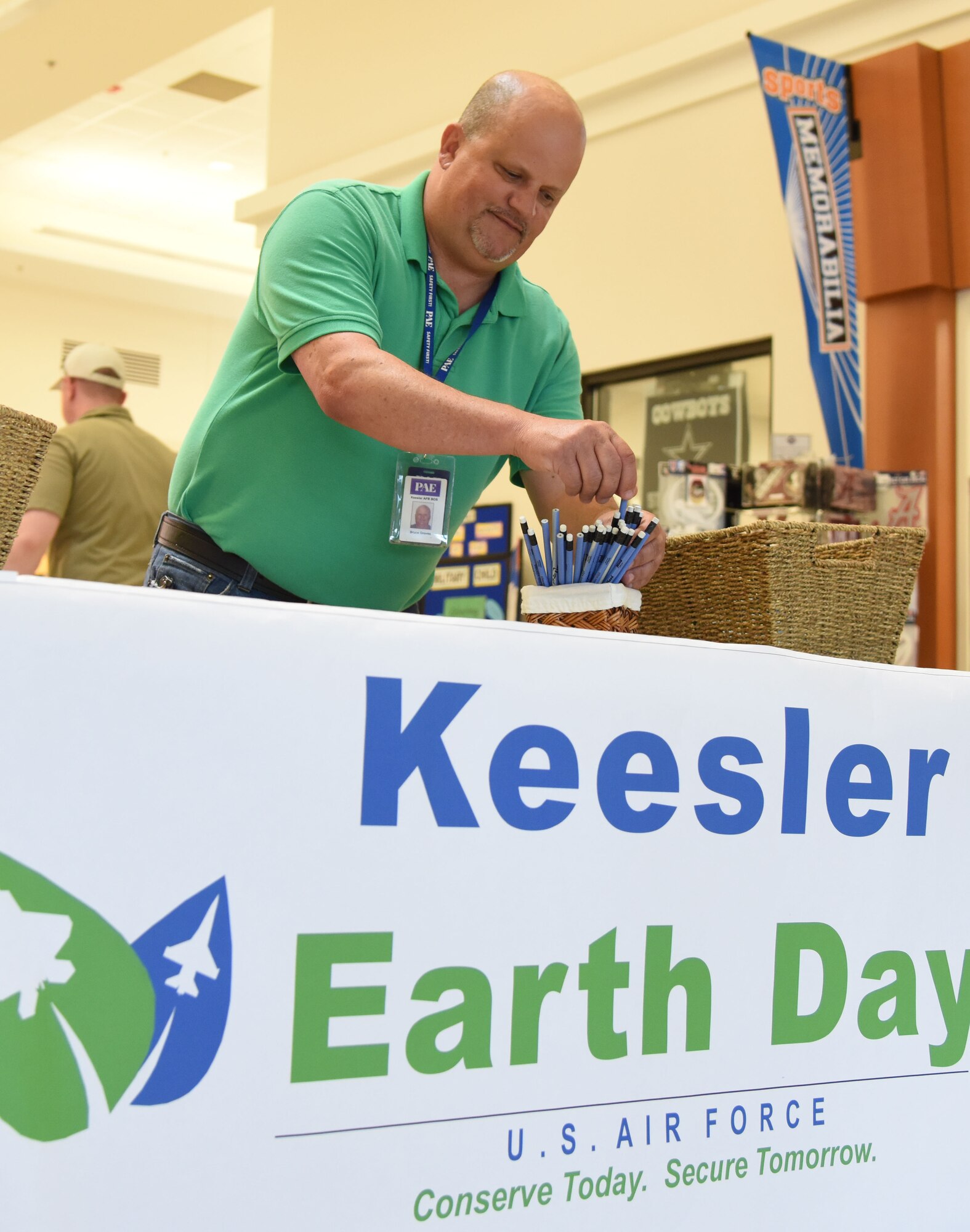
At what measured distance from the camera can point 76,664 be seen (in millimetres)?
1111

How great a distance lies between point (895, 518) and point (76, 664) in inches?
117

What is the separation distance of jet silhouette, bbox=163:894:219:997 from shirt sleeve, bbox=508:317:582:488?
0.96m

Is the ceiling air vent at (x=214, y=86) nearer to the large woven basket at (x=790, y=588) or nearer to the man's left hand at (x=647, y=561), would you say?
the large woven basket at (x=790, y=588)

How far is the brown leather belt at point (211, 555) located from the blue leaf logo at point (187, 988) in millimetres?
617

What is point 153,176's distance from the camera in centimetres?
926

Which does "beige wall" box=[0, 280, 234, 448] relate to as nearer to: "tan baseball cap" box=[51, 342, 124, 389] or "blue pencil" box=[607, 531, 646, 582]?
"tan baseball cap" box=[51, 342, 124, 389]

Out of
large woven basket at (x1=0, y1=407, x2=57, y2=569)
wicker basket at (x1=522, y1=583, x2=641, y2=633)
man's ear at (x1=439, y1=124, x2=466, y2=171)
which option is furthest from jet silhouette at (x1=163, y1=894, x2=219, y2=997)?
man's ear at (x1=439, y1=124, x2=466, y2=171)

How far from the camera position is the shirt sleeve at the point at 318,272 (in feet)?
5.09

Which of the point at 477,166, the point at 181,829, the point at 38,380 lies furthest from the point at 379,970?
the point at 38,380

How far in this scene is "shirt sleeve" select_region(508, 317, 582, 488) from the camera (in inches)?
76.2

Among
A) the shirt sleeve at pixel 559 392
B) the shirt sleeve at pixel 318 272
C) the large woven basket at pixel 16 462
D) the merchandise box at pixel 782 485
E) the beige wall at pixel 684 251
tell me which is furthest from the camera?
the beige wall at pixel 684 251

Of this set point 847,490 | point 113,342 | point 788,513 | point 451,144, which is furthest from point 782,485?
point 113,342

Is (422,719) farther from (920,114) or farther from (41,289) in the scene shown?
(41,289)

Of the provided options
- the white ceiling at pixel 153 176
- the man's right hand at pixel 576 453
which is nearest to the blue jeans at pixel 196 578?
the man's right hand at pixel 576 453
